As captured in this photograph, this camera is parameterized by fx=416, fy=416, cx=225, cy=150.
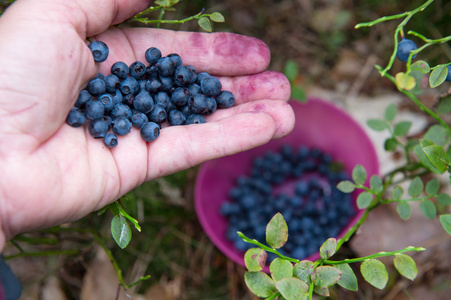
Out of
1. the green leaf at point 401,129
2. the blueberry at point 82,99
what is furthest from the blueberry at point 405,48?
the blueberry at point 82,99

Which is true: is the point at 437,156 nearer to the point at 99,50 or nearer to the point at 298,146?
the point at 99,50

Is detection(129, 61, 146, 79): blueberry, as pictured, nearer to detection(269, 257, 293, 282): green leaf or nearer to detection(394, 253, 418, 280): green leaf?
detection(269, 257, 293, 282): green leaf

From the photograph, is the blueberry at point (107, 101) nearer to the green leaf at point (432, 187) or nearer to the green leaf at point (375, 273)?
the green leaf at point (375, 273)

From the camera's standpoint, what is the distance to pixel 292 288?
39.5 inches

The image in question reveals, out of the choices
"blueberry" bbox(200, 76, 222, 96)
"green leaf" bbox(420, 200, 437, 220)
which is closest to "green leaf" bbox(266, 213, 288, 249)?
"green leaf" bbox(420, 200, 437, 220)

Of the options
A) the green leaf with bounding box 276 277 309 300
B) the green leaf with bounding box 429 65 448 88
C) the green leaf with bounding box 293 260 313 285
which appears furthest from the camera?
the green leaf with bounding box 429 65 448 88

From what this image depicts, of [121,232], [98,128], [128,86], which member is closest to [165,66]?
[128,86]

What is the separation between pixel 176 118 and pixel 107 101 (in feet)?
0.93

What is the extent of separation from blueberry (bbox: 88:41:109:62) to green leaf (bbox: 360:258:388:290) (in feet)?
3.95

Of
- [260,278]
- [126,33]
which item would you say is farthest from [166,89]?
[260,278]

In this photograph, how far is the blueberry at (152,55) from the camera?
1.74 m

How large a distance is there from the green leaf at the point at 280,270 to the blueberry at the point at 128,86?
3.09 ft

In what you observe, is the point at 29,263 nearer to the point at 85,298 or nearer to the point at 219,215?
the point at 85,298

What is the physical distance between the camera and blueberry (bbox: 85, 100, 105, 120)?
5.03ft
